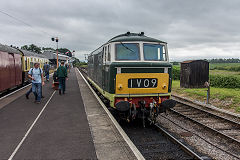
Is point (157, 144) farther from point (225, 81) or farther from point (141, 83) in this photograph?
point (225, 81)

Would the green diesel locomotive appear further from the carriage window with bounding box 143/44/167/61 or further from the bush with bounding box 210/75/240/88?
the bush with bounding box 210/75/240/88

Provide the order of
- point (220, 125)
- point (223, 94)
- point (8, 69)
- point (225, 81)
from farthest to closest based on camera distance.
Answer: point (225, 81) < point (223, 94) < point (8, 69) < point (220, 125)

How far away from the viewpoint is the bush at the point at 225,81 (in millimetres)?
14680

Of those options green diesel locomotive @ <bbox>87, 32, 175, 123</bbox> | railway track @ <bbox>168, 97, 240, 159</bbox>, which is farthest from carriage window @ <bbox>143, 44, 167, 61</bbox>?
railway track @ <bbox>168, 97, 240, 159</bbox>

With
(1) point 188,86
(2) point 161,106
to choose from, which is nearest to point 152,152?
(2) point 161,106

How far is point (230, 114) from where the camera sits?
334 inches

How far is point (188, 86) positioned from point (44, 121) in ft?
41.2

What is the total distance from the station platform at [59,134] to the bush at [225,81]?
38.8 feet

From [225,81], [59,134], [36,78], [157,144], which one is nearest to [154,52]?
[157,144]

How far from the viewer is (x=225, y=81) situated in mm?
15383

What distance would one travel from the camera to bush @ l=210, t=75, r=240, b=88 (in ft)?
48.2

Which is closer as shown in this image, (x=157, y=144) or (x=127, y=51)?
(x=157, y=144)

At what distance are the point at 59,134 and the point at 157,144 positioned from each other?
9.23ft

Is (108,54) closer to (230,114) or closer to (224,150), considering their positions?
(224,150)
